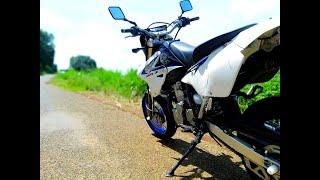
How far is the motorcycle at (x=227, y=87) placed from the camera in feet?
7.96

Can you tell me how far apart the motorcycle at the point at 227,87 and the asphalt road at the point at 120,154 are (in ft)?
1.25

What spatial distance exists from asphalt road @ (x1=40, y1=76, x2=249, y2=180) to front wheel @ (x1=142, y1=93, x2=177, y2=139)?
14 cm

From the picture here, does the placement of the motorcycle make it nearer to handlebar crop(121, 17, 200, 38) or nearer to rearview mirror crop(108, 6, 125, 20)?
rearview mirror crop(108, 6, 125, 20)

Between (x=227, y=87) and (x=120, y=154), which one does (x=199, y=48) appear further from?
(x=120, y=154)

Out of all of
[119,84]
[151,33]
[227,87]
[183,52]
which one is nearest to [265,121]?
[227,87]

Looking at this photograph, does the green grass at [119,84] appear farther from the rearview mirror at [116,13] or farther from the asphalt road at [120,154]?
the rearview mirror at [116,13]

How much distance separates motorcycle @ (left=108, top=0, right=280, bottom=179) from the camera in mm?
2426

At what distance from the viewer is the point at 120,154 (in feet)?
13.1

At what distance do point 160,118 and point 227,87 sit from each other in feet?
6.08

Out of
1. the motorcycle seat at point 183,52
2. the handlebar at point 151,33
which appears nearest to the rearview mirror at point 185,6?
the handlebar at point 151,33
